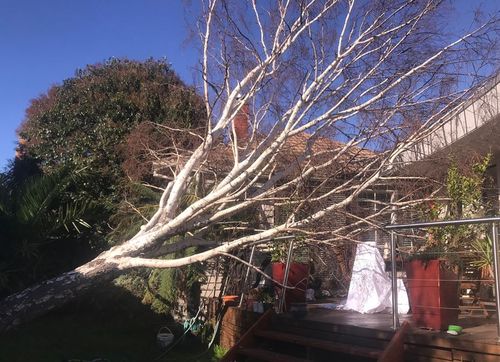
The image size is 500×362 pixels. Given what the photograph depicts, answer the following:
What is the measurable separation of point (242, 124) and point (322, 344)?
14.1 feet

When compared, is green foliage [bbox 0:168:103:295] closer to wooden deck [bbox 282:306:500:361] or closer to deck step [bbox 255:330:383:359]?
deck step [bbox 255:330:383:359]

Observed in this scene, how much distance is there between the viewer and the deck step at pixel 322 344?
17.4ft

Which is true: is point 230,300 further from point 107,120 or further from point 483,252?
point 107,120

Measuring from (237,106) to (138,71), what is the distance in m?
7.68

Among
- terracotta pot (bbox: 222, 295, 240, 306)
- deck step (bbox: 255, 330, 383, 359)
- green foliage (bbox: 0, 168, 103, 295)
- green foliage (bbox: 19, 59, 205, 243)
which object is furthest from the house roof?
green foliage (bbox: 0, 168, 103, 295)

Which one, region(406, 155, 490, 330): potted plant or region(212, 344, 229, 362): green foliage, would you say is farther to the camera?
region(212, 344, 229, 362): green foliage

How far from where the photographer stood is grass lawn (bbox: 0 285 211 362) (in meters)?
7.74

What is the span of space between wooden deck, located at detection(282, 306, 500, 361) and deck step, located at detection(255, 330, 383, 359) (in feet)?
0.75

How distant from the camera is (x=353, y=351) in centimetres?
541

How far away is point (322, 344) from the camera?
5789 mm

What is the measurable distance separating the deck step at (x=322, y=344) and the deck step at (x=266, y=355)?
19 cm

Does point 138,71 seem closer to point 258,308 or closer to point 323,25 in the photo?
point 323,25

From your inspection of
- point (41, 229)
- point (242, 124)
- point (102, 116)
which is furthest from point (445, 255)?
point (102, 116)

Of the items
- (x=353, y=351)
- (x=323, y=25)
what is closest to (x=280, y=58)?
(x=323, y=25)
